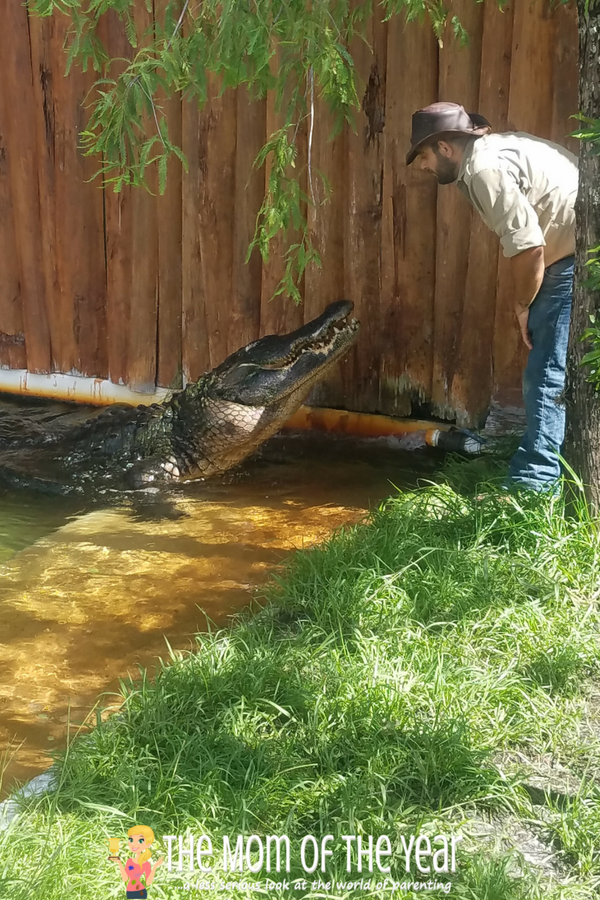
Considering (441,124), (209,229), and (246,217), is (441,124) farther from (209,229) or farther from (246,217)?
(209,229)

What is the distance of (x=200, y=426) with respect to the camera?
6070 millimetres

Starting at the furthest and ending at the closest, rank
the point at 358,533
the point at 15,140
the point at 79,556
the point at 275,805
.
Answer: the point at 15,140 → the point at 79,556 → the point at 358,533 → the point at 275,805

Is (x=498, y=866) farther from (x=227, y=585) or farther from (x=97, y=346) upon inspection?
(x=97, y=346)

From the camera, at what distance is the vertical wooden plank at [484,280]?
5008 mm

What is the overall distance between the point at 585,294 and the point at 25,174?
513 cm

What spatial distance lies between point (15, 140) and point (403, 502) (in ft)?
15.7

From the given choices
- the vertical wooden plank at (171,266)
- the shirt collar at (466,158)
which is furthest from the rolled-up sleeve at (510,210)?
the vertical wooden plank at (171,266)

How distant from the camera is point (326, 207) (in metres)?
5.86

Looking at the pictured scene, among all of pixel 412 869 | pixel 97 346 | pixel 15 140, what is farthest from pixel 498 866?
pixel 15 140

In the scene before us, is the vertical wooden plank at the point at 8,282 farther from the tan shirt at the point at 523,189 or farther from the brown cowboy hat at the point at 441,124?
the tan shirt at the point at 523,189

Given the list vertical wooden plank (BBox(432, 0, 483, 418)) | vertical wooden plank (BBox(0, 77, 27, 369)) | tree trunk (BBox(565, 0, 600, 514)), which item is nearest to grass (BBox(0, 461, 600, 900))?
tree trunk (BBox(565, 0, 600, 514))

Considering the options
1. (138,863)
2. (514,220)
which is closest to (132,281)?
(514,220)

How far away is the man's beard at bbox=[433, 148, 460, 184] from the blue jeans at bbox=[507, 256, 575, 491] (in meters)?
0.62

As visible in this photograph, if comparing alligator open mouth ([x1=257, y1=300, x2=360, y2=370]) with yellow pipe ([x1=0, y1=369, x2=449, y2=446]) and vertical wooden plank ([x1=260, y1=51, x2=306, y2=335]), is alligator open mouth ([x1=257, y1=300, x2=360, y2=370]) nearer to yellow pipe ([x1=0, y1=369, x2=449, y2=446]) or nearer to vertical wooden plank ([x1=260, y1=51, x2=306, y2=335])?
vertical wooden plank ([x1=260, y1=51, x2=306, y2=335])
